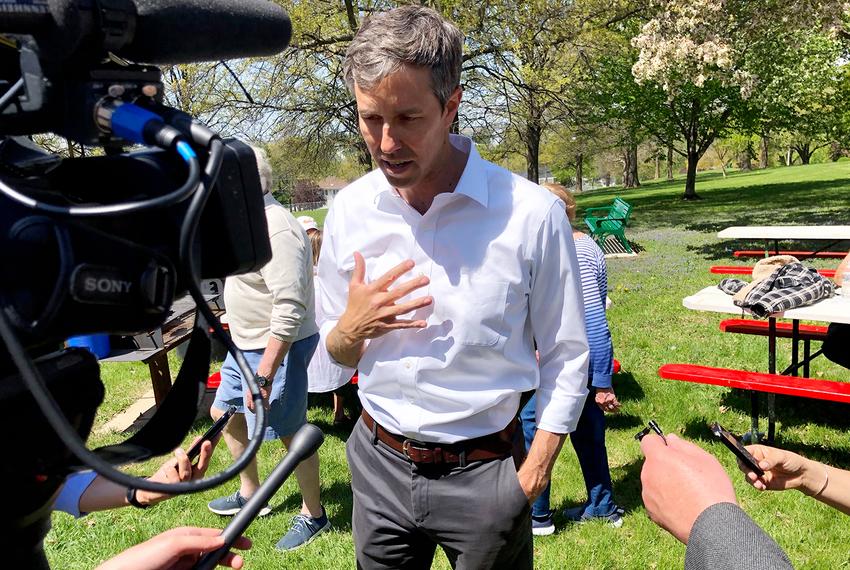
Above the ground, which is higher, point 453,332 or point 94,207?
point 94,207

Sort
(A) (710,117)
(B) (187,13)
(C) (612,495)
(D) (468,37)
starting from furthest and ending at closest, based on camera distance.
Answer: (A) (710,117), (D) (468,37), (C) (612,495), (B) (187,13)

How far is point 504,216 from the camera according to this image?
2006 mm

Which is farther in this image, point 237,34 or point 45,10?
point 237,34

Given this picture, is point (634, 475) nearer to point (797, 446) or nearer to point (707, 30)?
point (797, 446)

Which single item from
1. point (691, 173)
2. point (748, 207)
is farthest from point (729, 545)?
point (691, 173)

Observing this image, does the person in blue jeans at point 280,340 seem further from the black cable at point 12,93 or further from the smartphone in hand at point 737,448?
the black cable at point 12,93

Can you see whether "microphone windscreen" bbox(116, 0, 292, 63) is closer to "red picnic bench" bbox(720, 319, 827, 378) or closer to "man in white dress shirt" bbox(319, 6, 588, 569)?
"man in white dress shirt" bbox(319, 6, 588, 569)

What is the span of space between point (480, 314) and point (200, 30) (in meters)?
1.22

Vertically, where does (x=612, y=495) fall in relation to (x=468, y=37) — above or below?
below

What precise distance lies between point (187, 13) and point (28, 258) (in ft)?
1.25

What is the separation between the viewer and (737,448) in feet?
5.25

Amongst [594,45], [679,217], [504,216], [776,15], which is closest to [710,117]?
[679,217]

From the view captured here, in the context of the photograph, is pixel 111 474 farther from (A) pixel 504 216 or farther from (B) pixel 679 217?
(B) pixel 679 217

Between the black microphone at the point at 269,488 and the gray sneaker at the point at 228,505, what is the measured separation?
10.8 ft
